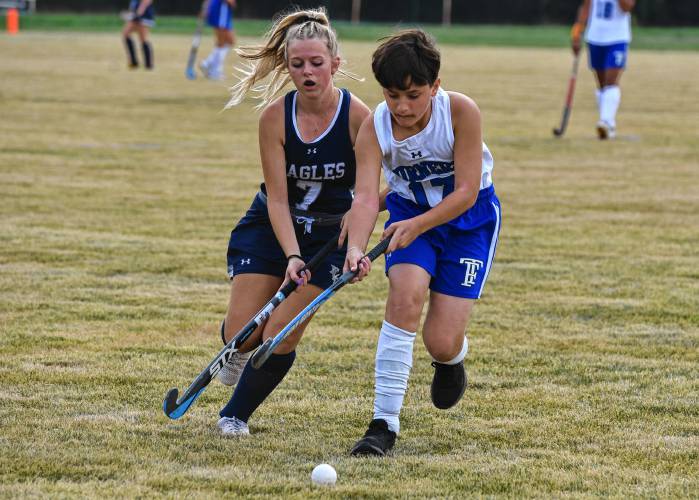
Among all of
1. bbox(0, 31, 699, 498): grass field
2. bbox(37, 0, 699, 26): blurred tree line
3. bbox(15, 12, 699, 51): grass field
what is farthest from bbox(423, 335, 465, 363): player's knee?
bbox(37, 0, 699, 26): blurred tree line

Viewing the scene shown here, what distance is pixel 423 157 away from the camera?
14.8 feet

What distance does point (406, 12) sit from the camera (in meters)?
48.6

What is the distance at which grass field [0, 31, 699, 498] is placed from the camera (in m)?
4.11

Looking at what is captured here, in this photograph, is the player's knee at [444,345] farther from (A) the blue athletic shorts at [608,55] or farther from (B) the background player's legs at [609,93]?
(A) the blue athletic shorts at [608,55]

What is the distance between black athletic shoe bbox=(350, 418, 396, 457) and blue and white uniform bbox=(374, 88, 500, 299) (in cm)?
56

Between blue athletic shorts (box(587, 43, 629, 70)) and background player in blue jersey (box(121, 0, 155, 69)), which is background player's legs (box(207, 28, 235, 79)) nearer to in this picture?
background player in blue jersey (box(121, 0, 155, 69))

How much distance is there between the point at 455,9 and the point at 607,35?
117 feet

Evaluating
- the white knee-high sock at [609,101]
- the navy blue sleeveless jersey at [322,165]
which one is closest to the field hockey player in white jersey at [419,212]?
the navy blue sleeveless jersey at [322,165]

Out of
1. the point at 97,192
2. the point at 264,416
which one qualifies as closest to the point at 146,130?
the point at 97,192

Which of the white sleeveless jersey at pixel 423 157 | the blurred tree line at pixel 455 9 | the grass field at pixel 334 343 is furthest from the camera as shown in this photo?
the blurred tree line at pixel 455 9

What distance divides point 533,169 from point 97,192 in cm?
438

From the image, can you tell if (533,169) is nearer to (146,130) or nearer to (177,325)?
(146,130)

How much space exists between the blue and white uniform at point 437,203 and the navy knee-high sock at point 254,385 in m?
0.57

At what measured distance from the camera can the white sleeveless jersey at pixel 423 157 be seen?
4.44 m
